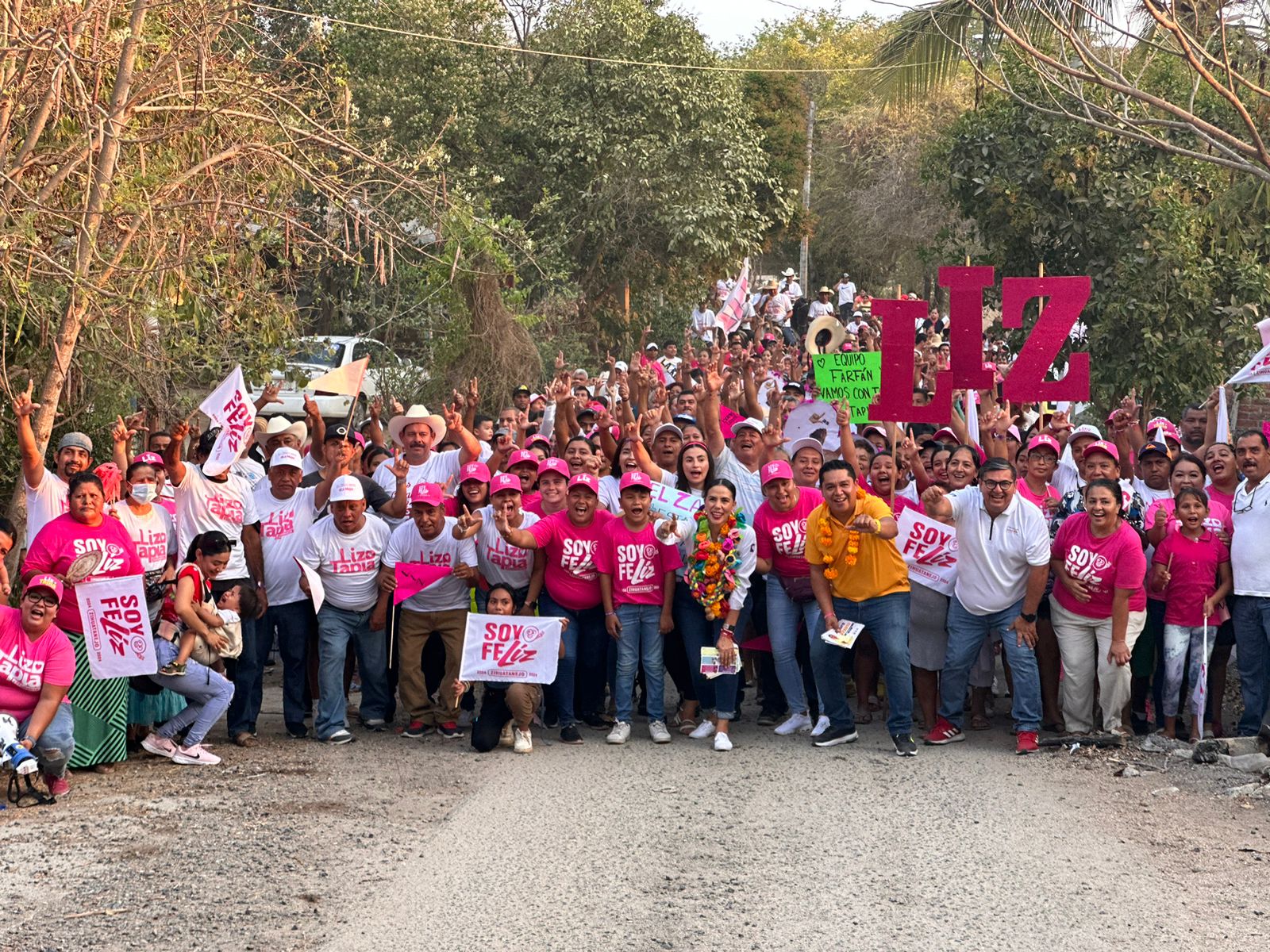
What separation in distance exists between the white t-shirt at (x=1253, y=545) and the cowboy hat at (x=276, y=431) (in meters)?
6.69

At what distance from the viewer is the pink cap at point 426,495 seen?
9898 mm

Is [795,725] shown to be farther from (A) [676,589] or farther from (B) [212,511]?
(B) [212,511]

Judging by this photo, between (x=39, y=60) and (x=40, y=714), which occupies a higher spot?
(x=39, y=60)

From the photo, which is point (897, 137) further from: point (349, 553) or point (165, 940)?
point (165, 940)

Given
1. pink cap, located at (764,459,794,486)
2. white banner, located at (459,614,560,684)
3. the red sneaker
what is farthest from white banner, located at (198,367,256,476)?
the red sneaker

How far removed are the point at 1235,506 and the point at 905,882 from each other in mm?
4065

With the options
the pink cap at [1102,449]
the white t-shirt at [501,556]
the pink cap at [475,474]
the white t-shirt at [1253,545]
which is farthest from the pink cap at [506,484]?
the white t-shirt at [1253,545]

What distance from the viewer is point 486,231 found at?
19.0m

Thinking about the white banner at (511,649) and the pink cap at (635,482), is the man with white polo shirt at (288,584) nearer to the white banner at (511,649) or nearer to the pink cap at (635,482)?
the white banner at (511,649)

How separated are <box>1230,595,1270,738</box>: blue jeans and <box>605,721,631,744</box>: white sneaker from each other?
372 centimetres

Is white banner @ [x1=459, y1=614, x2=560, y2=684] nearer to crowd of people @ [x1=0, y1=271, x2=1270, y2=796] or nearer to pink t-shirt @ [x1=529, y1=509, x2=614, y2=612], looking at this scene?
crowd of people @ [x1=0, y1=271, x2=1270, y2=796]

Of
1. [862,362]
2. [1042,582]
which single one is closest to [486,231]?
[862,362]

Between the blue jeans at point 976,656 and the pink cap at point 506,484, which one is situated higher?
the pink cap at point 506,484

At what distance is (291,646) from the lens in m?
10.0
